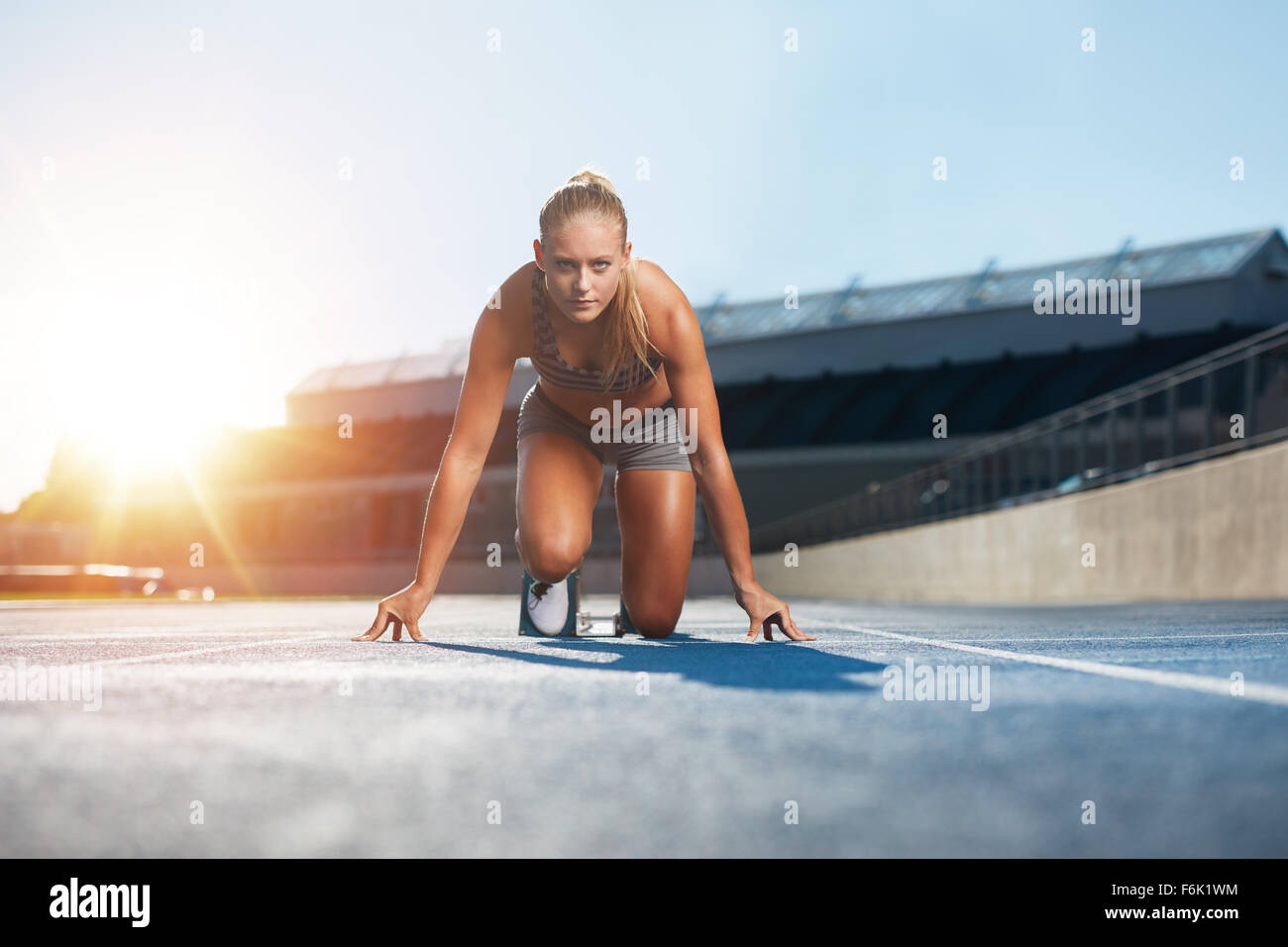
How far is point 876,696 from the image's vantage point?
2477 mm

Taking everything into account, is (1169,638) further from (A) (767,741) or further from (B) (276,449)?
(B) (276,449)

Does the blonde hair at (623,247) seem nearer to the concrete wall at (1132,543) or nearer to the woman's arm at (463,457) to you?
the woman's arm at (463,457)

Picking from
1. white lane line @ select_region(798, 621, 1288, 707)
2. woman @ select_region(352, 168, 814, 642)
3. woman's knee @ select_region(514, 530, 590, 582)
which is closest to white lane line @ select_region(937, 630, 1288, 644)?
white lane line @ select_region(798, 621, 1288, 707)

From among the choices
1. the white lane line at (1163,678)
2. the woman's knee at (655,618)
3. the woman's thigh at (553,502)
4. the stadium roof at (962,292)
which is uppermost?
the stadium roof at (962,292)

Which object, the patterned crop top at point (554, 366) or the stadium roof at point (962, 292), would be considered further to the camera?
the stadium roof at point (962, 292)

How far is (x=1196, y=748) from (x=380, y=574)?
42.0 metres

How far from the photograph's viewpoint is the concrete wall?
11117 millimetres

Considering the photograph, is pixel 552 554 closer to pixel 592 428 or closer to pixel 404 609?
pixel 592 428

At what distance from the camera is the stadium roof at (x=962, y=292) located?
39156 millimetres

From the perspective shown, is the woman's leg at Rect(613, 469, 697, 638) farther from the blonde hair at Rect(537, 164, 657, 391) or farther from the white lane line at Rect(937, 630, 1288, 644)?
the white lane line at Rect(937, 630, 1288, 644)

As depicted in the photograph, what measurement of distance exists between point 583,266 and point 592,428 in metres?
1.72

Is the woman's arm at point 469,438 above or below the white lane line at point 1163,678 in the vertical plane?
above

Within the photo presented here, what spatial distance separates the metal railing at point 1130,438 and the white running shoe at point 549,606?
7779mm

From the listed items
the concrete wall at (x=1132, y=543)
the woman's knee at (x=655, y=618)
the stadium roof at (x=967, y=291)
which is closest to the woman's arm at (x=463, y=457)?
the woman's knee at (x=655, y=618)
